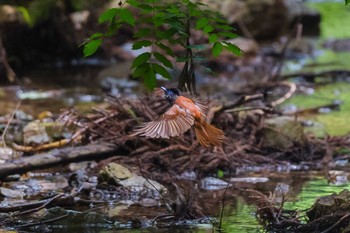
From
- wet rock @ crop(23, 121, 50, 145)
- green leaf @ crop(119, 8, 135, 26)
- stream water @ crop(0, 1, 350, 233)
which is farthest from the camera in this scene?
wet rock @ crop(23, 121, 50, 145)

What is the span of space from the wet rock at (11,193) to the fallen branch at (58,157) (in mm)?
130

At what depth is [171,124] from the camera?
2.84 meters

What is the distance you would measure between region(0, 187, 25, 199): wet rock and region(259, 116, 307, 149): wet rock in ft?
6.05

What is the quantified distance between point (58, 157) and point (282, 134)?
5.36 feet

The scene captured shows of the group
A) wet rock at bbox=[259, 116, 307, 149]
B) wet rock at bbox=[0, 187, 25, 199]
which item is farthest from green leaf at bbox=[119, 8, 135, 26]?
wet rock at bbox=[259, 116, 307, 149]

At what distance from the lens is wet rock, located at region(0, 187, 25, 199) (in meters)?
3.95

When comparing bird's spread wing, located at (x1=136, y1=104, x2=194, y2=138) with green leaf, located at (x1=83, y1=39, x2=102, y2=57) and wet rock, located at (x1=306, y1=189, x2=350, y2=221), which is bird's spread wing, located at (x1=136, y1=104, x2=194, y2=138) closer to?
green leaf, located at (x1=83, y1=39, x2=102, y2=57)

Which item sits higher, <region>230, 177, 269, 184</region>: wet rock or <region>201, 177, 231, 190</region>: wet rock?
<region>230, 177, 269, 184</region>: wet rock

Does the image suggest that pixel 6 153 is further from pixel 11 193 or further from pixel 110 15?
pixel 110 15

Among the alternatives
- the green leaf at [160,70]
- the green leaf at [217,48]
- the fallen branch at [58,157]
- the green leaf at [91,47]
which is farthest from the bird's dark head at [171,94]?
the fallen branch at [58,157]

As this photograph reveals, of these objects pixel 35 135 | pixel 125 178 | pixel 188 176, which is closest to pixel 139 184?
pixel 125 178

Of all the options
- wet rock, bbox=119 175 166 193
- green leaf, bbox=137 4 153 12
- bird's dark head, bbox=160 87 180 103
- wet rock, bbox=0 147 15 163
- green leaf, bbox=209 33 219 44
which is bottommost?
wet rock, bbox=0 147 15 163

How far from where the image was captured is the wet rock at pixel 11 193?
3950 mm

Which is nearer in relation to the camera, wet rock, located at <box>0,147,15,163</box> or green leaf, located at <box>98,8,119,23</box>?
green leaf, located at <box>98,8,119,23</box>
